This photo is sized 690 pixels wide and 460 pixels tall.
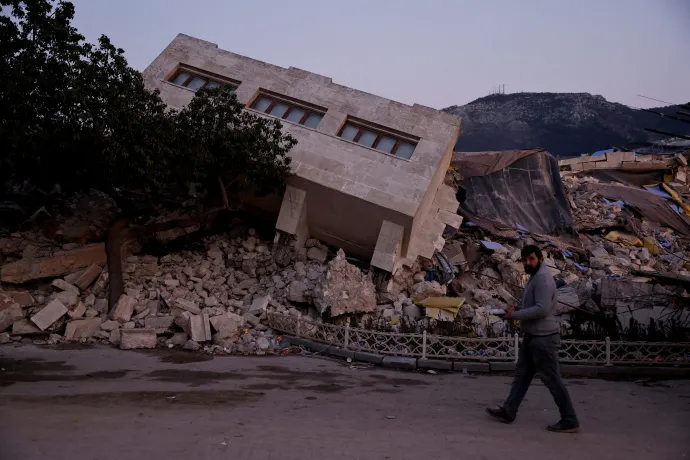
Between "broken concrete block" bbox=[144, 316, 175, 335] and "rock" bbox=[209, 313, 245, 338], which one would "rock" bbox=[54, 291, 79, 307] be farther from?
"rock" bbox=[209, 313, 245, 338]

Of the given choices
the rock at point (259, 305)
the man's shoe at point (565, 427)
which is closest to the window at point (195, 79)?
the rock at point (259, 305)

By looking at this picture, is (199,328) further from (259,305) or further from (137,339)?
(259,305)

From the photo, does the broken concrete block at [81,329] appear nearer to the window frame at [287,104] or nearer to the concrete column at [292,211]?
the concrete column at [292,211]

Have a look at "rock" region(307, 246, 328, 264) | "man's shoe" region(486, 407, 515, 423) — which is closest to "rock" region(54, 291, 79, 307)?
"rock" region(307, 246, 328, 264)

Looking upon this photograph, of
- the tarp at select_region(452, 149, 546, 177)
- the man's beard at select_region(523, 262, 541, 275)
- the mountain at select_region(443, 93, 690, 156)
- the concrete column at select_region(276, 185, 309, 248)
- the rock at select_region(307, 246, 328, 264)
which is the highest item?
the mountain at select_region(443, 93, 690, 156)

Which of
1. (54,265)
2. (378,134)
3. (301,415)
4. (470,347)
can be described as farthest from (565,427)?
(54,265)

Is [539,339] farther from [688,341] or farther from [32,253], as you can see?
[32,253]

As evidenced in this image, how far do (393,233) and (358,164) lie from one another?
1866 millimetres

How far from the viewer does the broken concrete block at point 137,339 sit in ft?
35.1

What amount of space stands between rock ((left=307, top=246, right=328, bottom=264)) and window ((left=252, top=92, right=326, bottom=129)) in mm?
3115

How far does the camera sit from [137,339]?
10812mm

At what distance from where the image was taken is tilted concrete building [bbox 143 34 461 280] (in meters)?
13.6

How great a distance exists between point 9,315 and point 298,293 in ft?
18.6

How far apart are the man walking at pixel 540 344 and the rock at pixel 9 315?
387 inches
